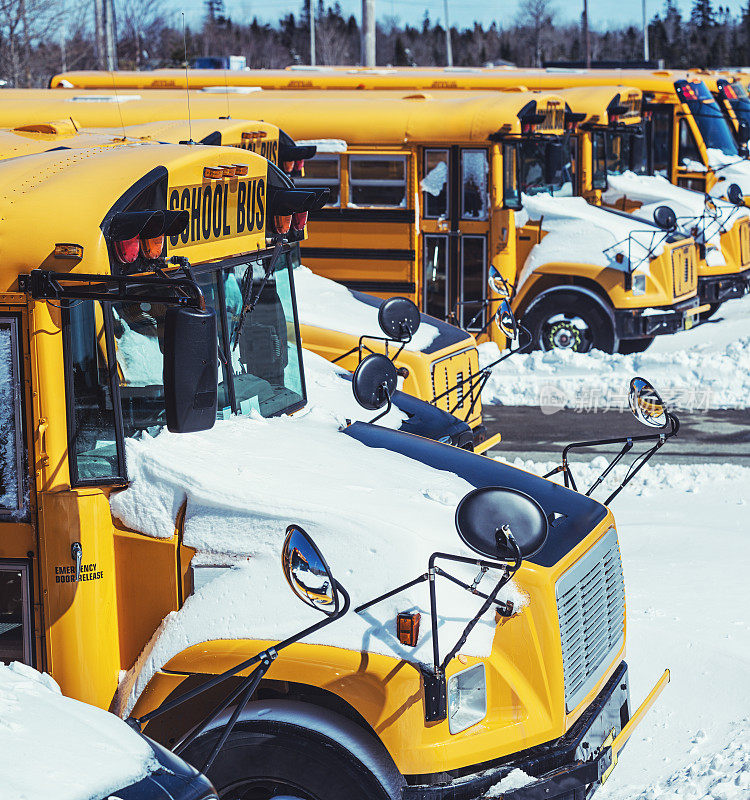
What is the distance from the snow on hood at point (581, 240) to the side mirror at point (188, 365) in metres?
9.59

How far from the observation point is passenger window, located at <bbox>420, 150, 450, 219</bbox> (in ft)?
38.9

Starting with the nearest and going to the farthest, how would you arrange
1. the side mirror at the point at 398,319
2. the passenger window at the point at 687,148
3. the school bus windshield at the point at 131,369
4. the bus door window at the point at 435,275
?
the school bus windshield at the point at 131,369
the side mirror at the point at 398,319
the bus door window at the point at 435,275
the passenger window at the point at 687,148

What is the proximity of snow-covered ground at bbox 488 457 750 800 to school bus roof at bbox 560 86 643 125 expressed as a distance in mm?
6786

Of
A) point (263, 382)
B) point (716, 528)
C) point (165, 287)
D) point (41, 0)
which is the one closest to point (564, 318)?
point (716, 528)

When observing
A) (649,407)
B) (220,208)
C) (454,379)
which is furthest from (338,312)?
(220,208)

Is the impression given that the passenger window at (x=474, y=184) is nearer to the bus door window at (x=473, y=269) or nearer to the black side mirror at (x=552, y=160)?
the bus door window at (x=473, y=269)

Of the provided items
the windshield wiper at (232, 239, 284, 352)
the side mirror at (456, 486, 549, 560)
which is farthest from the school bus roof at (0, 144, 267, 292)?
the side mirror at (456, 486, 549, 560)

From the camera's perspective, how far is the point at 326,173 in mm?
12086

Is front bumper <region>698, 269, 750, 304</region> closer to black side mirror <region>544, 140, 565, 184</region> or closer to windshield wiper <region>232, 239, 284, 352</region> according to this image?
black side mirror <region>544, 140, 565, 184</region>

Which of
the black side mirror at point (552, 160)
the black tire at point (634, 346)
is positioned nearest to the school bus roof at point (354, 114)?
the black side mirror at point (552, 160)

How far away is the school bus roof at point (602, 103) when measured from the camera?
14.3 meters

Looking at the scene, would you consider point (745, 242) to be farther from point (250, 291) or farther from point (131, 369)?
point (131, 369)

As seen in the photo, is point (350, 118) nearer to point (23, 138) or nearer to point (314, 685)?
point (23, 138)

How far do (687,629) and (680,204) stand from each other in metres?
10.7
